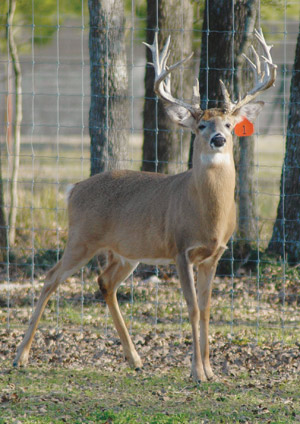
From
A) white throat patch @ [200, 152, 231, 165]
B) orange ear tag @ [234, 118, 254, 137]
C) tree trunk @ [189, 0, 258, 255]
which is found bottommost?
white throat patch @ [200, 152, 231, 165]

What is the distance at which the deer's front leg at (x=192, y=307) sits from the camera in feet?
18.1

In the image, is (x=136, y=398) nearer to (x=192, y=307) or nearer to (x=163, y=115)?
(x=192, y=307)

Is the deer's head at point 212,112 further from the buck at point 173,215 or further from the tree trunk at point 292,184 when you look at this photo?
the tree trunk at point 292,184

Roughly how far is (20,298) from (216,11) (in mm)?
3440

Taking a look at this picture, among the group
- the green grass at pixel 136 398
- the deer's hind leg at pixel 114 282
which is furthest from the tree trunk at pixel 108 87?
the green grass at pixel 136 398

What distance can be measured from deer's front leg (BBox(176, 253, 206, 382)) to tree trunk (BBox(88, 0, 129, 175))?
2.23 m

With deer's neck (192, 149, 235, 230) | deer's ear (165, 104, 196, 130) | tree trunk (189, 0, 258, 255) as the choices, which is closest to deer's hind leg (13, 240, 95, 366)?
deer's neck (192, 149, 235, 230)

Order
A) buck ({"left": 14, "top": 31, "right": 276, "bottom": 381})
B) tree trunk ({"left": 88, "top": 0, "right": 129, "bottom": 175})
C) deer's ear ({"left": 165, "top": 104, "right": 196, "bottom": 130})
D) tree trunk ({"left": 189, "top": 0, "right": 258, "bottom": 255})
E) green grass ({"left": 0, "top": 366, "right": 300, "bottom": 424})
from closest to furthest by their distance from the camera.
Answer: green grass ({"left": 0, "top": 366, "right": 300, "bottom": 424}) < buck ({"left": 14, "top": 31, "right": 276, "bottom": 381}) < deer's ear ({"left": 165, "top": 104, "right": 196, "bottom": 130}) < tree trunk ({"left": 88, "top": 0, "right": 129, "bottom": 175}) < tree trunk ({"left": 189, "top": 0, "right": 258, "bottom": 255})

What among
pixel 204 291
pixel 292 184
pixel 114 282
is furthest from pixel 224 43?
pixel 204 291

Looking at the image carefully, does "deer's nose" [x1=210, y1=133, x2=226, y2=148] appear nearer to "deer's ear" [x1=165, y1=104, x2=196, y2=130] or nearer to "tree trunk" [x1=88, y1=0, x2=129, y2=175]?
"deer's ear" [x1=165, y1=104, x2=196, y2=130]

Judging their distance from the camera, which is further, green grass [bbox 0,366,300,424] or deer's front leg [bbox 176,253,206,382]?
deer's front leg [bbox 176,253,206,382]

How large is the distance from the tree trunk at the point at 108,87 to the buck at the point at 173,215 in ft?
4.50

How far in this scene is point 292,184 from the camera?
8.25 m

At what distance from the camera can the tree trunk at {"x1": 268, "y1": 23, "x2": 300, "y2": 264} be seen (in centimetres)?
805
